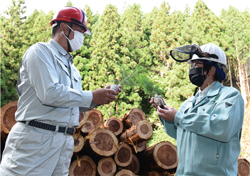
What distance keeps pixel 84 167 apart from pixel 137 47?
1654 cm

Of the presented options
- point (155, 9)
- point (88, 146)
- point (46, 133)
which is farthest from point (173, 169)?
point (155, 9)

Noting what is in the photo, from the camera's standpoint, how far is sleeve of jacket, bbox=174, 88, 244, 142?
1.81 meters

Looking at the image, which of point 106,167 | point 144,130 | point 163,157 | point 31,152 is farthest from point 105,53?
point 31,152

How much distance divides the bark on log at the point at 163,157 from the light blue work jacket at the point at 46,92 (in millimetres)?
2423

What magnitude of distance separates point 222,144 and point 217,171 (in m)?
0.22

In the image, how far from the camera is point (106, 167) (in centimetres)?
382

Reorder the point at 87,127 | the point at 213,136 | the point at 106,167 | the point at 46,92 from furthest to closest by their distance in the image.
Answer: the point at 87,127, the point at 106,167, the point at 213,136, the point at 46,92

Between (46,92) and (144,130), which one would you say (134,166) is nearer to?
(144,130)

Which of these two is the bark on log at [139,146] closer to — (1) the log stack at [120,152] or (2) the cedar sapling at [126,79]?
(1) the log stack at [120,152]

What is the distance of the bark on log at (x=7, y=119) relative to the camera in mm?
3645

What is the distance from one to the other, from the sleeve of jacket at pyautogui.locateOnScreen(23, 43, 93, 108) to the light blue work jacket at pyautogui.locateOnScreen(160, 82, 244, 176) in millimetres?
946

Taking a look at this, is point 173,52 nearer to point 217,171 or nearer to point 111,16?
point 217,171

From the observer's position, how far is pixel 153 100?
239 centimetres

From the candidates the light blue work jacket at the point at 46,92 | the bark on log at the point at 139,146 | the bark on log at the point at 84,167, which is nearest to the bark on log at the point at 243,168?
the bark on log at the point at 139,146
